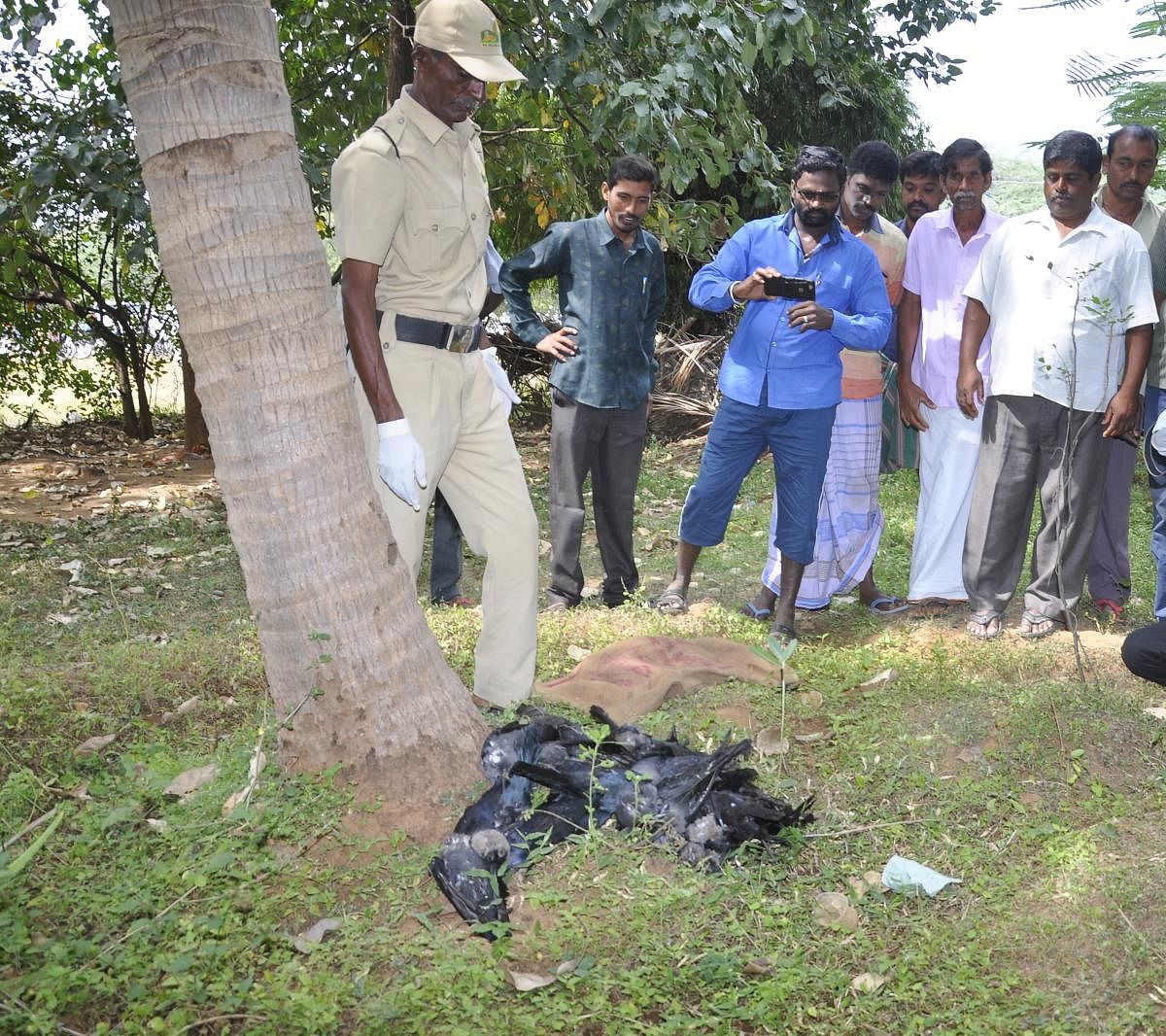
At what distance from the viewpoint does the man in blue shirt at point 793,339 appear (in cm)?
516

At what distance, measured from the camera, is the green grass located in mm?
2605

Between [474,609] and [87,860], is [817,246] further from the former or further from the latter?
[87,860]

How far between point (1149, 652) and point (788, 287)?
2151 mm

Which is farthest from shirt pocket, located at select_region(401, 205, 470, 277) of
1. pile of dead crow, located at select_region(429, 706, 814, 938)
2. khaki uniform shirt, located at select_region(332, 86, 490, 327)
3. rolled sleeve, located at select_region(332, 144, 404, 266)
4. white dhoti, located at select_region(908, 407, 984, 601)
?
white dhoti, located at select_region(908, 407, 984, 601)

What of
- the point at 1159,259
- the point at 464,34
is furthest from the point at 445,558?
the point at 1159,259

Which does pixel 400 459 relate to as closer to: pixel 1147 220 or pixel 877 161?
pixel 877 161

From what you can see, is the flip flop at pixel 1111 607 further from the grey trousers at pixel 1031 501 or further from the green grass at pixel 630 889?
the green grass at pixel 630 889

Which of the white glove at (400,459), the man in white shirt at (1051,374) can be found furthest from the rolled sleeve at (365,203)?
the man in white shirt at (1051,374)

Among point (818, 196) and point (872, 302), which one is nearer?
point (818, 196)

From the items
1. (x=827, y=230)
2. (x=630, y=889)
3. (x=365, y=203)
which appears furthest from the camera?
(x=827, y=230)

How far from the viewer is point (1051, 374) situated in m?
5.18

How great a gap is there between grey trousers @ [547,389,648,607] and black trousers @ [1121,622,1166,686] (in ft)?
8.49

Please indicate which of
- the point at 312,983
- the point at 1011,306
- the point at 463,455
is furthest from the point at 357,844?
the point at 1011,306

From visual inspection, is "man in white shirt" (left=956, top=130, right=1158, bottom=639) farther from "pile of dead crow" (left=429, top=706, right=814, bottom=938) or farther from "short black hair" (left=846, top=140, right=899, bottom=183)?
"pile of dead crow" (left=429, top=706, right=814, bottom=938)
